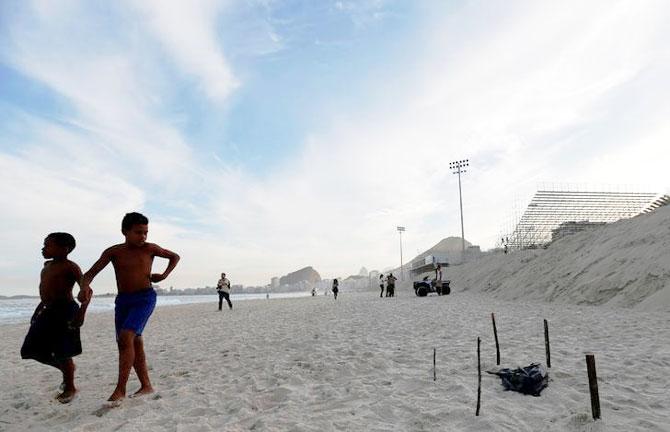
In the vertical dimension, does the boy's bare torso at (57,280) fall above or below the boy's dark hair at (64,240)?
below

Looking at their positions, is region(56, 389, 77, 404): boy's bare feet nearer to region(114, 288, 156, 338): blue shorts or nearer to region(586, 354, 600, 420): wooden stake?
region(114, 288, 156, 338): blue shorts

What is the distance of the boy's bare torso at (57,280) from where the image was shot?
14.4 feet

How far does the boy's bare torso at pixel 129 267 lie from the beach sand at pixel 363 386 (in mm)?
1196

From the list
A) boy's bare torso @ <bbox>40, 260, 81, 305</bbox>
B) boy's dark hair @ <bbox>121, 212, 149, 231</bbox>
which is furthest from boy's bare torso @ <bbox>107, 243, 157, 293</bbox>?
boy's bare torso @ <bbox>40, 260, 81, 305</bbox>

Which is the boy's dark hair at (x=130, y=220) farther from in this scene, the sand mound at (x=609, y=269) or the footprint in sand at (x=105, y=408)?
the sand mound at (x=609, y=269)

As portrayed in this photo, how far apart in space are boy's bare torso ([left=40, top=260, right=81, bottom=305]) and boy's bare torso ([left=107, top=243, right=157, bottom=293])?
0.62 m

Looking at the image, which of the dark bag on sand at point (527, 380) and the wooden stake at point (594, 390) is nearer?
the wooden stake at point (594, 390)

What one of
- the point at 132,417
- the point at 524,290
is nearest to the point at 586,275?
the point at 524,290

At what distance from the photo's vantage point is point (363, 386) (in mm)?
4449

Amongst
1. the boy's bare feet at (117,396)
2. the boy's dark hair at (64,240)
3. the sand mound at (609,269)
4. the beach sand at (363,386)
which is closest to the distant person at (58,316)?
the boy's dark hair at (64,240)

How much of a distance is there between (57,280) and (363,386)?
3.59 m

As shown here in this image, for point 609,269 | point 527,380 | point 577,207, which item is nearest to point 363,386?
point 527,380

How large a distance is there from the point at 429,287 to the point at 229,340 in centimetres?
1919

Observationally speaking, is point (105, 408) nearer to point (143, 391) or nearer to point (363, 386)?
point (143, 391)
